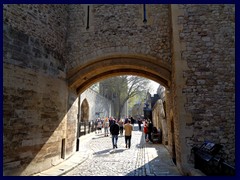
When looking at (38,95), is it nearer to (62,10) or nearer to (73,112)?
(73,112)

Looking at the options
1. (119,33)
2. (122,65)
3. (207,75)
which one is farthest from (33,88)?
(207,75)

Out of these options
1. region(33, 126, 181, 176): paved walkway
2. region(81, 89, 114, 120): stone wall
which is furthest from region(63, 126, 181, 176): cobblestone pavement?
region(81, 89, 114, 120): stone wall

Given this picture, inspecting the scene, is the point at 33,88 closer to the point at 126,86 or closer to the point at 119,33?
the point at 119,33

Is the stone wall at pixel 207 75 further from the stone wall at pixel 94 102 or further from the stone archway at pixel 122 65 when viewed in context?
the stone wall at pixel 94 102

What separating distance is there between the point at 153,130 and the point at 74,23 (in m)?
7.27

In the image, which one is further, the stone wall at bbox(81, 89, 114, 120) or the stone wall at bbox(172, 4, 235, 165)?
the stone wall at bbox(81, 89, 114, 120)

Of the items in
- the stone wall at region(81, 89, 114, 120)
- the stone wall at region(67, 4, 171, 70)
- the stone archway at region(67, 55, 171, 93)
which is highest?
the stone wall at region(67, 4, 171, 70)

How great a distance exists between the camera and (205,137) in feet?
16.5

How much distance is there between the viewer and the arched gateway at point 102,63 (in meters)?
4.86

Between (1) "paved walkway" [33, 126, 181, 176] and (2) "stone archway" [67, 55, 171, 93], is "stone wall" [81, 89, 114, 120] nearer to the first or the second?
(2) "stone archway" [67, 55, 171, 93]

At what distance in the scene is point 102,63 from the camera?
22.5ft

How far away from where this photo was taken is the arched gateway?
15.9ft

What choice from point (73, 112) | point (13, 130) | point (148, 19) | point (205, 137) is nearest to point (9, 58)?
point (13, 130)

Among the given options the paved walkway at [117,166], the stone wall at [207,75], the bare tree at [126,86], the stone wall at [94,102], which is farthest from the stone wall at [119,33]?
the bare tree at [126,86]
